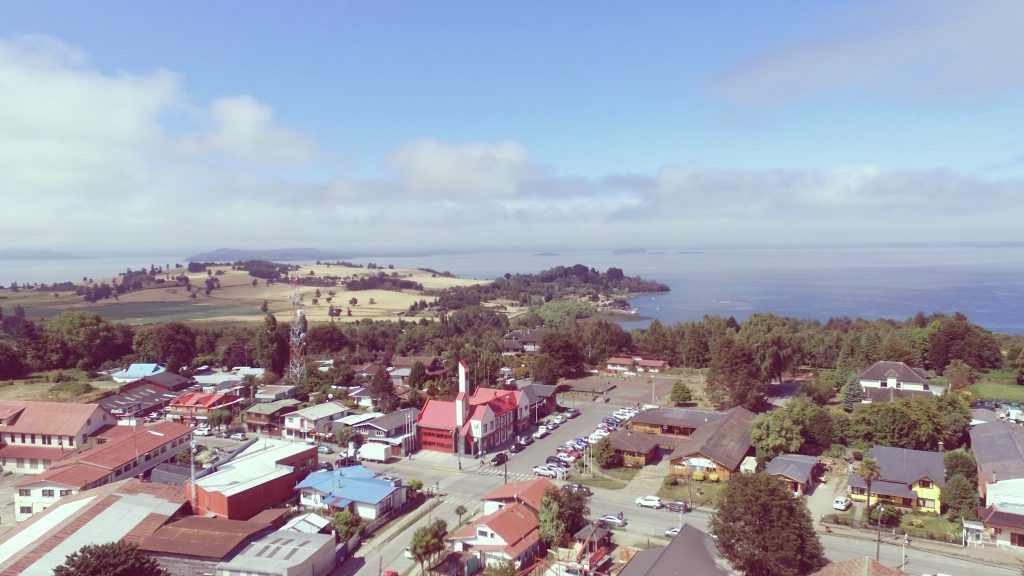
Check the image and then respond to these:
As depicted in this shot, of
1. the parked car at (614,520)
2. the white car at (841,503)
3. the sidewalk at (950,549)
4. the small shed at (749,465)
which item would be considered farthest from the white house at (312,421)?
the white car at (841,503)

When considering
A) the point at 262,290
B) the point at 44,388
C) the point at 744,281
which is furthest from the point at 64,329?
the point at 744,281

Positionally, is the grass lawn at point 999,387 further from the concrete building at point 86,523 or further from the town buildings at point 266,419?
the concrete building at point 86,523

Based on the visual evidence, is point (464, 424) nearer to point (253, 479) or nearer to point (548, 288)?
point (253, 479)

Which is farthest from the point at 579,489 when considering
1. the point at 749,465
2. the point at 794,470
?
the point at 794,470

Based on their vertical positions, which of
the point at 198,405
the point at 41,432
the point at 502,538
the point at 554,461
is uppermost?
the point at 41,432

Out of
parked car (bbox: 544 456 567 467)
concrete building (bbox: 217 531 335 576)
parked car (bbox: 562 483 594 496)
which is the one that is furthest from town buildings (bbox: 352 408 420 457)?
concrete building (bbox: 217 531 335 576)

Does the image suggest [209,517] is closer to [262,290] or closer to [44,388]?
[44,388]
